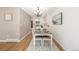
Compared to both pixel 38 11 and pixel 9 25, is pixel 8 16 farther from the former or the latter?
pixel 38 11

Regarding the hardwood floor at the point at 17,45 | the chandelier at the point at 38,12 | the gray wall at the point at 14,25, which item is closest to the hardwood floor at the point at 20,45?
the hardwood floor at the point at 17,45

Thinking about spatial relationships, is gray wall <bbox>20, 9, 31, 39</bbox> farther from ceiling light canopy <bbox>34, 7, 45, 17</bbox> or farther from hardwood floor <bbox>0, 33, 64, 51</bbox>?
ceiling light canopy <bbox>34, 7, 45, 17</bbox>

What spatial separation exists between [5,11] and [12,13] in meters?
0.23

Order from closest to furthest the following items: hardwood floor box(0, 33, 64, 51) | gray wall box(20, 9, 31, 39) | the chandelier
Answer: hardwood floor box(0, 33, 64, 51), gray wall box(20, 9, 31, 39), the chandelier

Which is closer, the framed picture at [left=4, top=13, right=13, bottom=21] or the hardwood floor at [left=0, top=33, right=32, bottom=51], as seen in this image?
the hardwood floor at [left=0, top=33, right=32, bottom=51]

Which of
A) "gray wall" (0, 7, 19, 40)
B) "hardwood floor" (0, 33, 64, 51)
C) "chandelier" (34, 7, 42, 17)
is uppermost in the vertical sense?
"chandelier" (34, 7, 42, 17)

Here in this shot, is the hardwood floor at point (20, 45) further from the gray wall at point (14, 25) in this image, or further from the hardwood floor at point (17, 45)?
the gray wall at point (14, 25)

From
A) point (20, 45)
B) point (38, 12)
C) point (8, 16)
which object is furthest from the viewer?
point (38, 12)

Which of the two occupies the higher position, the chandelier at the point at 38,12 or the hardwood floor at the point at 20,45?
the chandelier at the point at 38,12

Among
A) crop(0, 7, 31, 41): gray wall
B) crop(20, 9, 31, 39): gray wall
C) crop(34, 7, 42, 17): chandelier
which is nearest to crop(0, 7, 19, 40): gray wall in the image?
crop(0, 7, 31, 41): gray wall

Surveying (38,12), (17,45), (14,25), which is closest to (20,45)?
(17,45)

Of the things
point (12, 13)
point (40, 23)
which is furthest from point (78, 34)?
point (12, 13)

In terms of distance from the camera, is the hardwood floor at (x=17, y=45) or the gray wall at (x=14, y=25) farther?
the gray wall at (x=14, y=25)

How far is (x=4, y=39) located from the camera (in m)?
3.27
